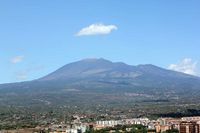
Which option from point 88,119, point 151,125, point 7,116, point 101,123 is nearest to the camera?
point 151,125

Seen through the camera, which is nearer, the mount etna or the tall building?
the tall building

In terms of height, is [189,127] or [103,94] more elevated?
[103,94]

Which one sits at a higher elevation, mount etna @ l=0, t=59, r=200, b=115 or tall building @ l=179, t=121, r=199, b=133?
mount etna @ l=0, t=59, r=200, b=115

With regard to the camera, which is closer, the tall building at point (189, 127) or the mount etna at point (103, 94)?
the tall building at point (189, 127)

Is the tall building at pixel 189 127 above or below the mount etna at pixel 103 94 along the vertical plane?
below

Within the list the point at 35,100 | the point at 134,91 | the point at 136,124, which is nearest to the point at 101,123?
the point at 136,124

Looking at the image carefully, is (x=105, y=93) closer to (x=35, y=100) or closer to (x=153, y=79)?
(x=35, y=100)

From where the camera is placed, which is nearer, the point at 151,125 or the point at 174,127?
the point at 174,127

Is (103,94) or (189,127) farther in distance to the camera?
(103,94)
